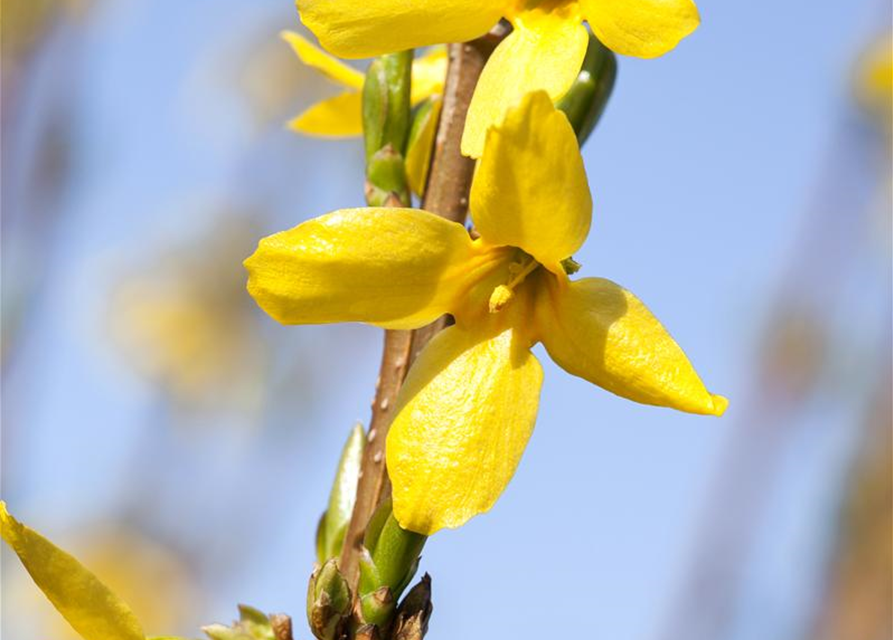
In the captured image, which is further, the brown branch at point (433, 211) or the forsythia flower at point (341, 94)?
the forsythia flower at point (341, 94)

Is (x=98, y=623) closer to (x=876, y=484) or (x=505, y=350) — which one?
(x=505, y=350)

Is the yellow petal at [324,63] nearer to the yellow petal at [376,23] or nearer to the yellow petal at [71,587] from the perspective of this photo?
the yellow petal at [376,23]

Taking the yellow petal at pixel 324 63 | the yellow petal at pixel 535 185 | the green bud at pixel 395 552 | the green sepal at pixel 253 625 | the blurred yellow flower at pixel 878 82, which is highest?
the blurred yellow flower at pixel 878 82

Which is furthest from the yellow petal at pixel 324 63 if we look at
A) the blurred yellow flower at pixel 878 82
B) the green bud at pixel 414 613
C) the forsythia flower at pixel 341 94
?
the blurred yellow flower at pixel 878 82

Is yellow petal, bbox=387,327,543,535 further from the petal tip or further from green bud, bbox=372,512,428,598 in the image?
the petal tip

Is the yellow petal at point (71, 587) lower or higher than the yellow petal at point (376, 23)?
lower

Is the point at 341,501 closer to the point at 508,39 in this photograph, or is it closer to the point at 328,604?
the point at 328,604
